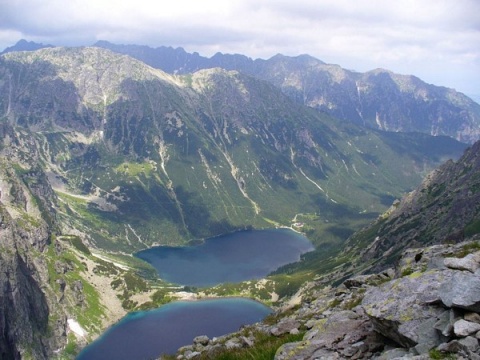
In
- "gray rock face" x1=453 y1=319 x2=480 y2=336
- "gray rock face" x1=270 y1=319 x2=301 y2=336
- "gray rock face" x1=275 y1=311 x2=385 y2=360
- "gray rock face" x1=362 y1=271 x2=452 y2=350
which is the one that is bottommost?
"gray rock face" x1=270 y1=319 x2=301 y2=336

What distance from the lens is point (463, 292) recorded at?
1619 centimetres

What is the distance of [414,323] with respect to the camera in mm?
17375

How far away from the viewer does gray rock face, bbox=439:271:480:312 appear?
50.9 feet

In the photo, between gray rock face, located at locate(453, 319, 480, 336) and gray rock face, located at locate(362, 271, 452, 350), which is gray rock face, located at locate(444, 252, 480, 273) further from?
gray rock face, located at locate(453, 319, 480, 336)

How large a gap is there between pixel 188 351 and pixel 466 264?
26944mm

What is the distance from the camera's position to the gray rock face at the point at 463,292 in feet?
50.9

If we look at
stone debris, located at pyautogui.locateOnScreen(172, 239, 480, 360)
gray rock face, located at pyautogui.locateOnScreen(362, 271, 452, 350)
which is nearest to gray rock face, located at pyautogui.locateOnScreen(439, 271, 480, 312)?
stone debris, located at pyautogui.locateOnScreen(172, 239, 480, 360)

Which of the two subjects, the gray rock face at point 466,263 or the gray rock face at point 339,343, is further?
the gray rock face at point 339,343

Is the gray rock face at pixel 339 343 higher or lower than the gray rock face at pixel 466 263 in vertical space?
lower

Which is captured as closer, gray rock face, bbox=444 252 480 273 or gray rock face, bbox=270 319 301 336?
gray rock face, bbox=444 252 480 273

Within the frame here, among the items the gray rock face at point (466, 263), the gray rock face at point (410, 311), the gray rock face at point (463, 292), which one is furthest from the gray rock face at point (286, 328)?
the gray rock face at point (463, 292)

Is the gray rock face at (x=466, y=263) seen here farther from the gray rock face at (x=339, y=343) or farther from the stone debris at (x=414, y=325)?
the gray rock face at (x=339, y=343)

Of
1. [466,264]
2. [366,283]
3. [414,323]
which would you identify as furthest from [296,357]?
[366,283]

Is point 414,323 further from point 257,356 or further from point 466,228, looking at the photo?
point 466,228
